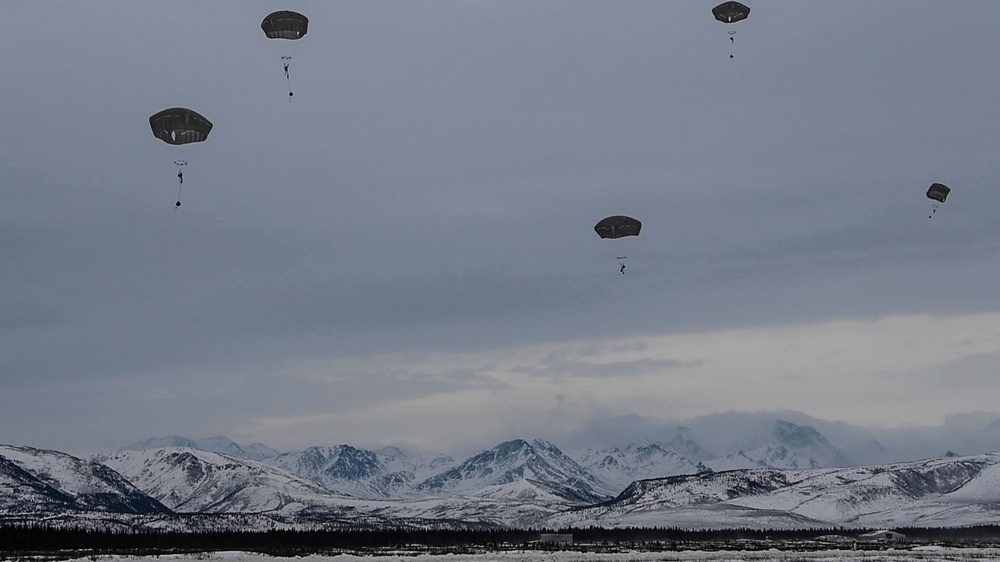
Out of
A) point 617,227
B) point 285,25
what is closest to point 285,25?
point 285,25

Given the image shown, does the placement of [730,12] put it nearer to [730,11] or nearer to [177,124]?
[730,11]

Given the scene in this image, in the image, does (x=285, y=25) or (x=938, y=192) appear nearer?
(x=285, y=25)

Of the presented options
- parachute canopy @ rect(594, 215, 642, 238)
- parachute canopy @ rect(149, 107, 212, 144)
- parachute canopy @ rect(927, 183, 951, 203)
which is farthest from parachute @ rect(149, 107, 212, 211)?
parachute canopy @ rect(927, 183, 951, 203)

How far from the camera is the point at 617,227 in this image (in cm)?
11706

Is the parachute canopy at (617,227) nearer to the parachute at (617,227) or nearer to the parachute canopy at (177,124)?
the parachute at (617,227)

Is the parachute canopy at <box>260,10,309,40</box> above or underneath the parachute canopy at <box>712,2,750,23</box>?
underneath

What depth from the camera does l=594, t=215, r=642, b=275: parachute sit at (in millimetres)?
115625

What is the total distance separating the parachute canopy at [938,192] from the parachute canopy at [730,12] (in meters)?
34.9

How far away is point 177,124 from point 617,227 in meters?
47.9

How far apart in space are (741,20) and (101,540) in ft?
502

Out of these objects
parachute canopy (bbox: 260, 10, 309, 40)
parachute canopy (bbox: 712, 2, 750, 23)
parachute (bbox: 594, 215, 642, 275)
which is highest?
parachute canopy (bbox: 712, 2, 750, 23)

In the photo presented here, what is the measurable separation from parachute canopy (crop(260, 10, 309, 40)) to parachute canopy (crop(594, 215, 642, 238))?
3918cm

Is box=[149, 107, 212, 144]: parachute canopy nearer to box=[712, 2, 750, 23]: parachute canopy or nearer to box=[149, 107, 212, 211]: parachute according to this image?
box=[149, 107, 212, 211]: parachute

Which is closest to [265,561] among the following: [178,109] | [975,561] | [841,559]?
[178,109]
